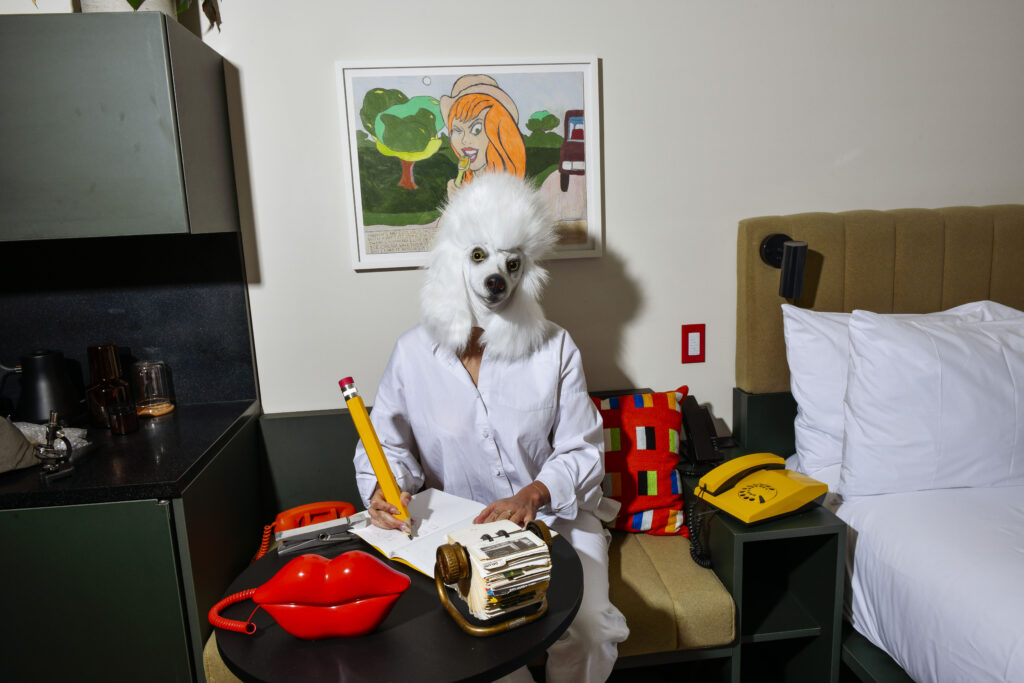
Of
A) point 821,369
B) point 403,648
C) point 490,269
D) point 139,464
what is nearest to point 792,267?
point 821,369

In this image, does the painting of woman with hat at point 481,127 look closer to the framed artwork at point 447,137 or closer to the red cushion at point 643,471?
the framed artwork at point 447,137

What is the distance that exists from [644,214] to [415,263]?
27.4 inches

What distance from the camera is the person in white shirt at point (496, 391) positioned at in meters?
1.49

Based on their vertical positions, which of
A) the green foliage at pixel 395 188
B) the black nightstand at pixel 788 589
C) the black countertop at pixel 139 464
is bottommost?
the black nightstand at pixel 788 589

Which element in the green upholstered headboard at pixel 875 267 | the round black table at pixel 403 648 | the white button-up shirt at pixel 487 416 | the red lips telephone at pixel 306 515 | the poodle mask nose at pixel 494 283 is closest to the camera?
the round black table at pixel 403 648

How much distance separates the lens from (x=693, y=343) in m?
2.06

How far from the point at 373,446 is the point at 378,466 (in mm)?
43

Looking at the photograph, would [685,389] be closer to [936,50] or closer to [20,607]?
[936,50]

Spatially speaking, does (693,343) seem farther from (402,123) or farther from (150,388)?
(150,388)

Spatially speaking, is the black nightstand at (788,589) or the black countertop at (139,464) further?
the black nightstand at (788,589)

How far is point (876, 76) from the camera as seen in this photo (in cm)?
200

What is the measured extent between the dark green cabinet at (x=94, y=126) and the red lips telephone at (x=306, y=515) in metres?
0.75

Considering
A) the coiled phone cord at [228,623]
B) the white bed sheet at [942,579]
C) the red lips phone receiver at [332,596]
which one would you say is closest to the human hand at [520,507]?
the red lips phone receiver at [332,596]

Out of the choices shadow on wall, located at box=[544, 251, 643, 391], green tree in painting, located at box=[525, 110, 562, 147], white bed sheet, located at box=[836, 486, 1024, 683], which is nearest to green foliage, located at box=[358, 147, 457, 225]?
green tree in painting, located at box=[525, 110, 562, 147]
